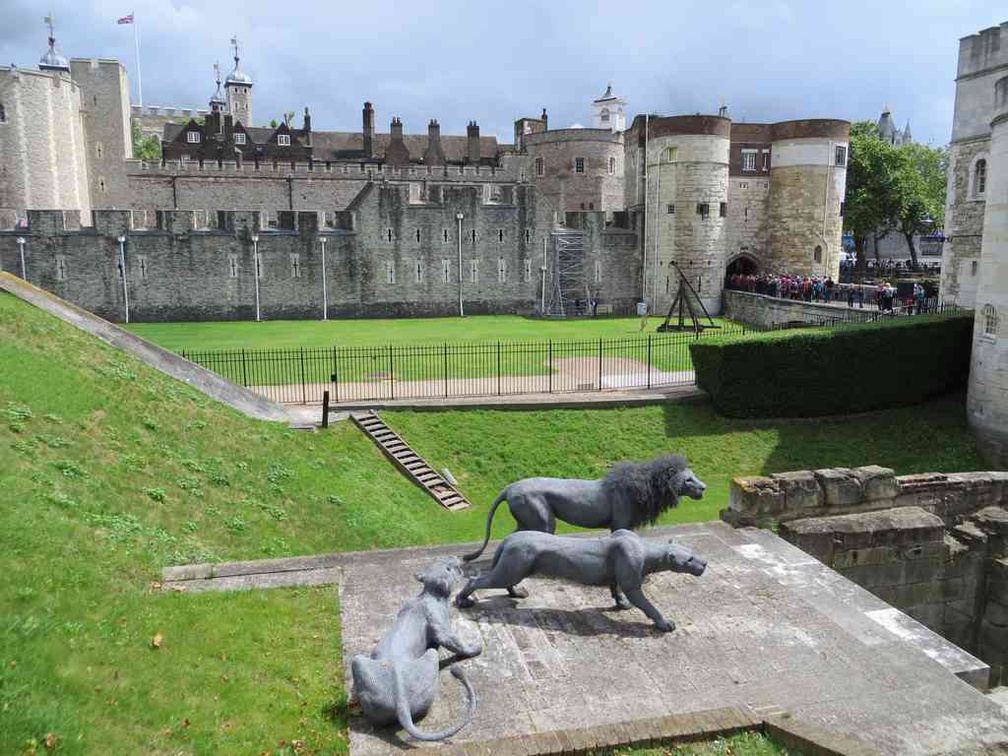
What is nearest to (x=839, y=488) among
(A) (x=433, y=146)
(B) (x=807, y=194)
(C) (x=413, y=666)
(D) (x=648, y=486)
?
(D) (x=648, y=486)

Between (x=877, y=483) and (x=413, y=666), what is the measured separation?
8510 millimetres

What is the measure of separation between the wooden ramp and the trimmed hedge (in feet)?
27.7

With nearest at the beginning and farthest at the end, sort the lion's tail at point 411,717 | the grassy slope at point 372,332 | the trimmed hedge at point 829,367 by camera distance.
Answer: the lion's tail at point 411,717, the trimmed hedge at point 829,367, the grassy slope at point 372,332

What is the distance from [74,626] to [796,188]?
42.6 meters

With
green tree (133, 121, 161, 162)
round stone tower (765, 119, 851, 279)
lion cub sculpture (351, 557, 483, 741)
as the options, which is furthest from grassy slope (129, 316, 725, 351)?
green tree (133, 121, 161, 162)

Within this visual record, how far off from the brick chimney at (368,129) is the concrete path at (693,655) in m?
52.2

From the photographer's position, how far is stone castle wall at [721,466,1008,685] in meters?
10.4

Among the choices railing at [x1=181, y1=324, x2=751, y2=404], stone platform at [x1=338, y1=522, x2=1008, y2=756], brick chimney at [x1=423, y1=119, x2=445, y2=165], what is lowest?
stone platform at [x1=338, y1=522, x2=1008, y2=756]

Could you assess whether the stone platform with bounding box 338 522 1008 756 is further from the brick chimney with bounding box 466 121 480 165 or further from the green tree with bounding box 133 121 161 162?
the green tree with bounding box 133 121 161 162

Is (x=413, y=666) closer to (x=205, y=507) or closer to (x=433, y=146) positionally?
(x=205, y=507)

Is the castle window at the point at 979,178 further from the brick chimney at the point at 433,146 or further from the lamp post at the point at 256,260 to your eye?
the brick chimney at the point at 433,146

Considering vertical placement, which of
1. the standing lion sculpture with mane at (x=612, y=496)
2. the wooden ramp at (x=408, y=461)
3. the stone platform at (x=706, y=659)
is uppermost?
the standing lion sculpture with mane at (x=612, y=496)

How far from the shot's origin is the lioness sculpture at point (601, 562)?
23.9 ft

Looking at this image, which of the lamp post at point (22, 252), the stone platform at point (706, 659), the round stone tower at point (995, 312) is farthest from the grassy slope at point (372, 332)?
the stone platform at point (706, 659)
